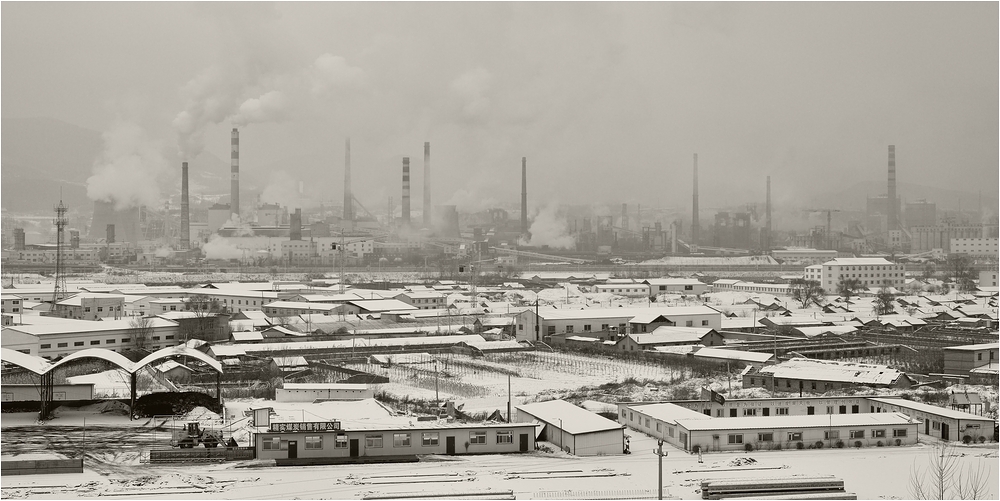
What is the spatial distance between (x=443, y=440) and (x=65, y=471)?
2.08 metres

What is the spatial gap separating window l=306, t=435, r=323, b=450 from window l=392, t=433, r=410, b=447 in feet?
1.38

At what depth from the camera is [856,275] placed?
71.2 ft

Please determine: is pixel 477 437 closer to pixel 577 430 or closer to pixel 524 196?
pixel 577 430

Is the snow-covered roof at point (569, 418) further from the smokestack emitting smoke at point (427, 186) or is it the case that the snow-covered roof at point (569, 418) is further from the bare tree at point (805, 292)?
the smokestack emitting smoke at point (427, 186)

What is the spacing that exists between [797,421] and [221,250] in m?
25.8

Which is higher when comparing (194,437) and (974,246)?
(974,246)

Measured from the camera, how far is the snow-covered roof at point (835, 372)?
8508mm

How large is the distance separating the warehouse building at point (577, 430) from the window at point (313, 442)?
1.38m

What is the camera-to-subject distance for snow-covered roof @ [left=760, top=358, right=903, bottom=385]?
851 centimetres

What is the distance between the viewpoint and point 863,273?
21.8 metres

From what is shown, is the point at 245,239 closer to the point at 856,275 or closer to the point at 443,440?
the point at 856,275

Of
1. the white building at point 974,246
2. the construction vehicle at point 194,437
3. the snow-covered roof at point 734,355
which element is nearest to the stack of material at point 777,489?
the construction vehicle at point 194,437

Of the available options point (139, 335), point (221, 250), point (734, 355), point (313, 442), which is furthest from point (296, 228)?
point (313, 442)

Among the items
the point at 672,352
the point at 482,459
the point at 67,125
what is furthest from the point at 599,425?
the point at 67,125
